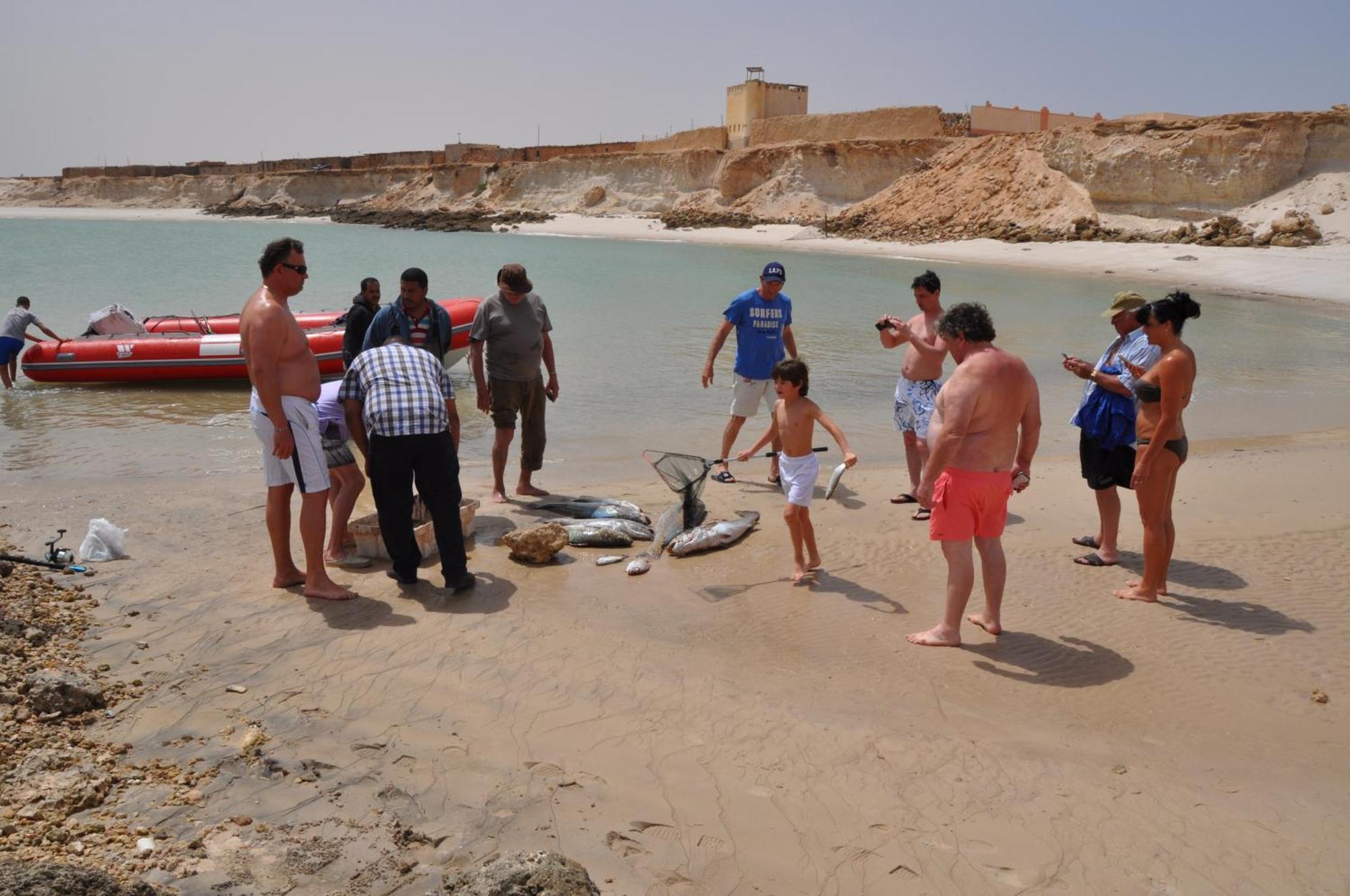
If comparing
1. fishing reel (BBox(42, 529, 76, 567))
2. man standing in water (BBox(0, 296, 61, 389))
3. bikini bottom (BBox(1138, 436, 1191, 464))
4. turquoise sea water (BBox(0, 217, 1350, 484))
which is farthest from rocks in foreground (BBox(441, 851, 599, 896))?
man standing in water (BBox(0, 296, 61, 389))

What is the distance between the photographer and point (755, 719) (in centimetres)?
380

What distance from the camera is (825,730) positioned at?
3713mm

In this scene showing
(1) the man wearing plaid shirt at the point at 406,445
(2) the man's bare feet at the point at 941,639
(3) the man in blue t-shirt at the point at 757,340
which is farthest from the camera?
(3) the man in blue t-shirt at the point at 757,340

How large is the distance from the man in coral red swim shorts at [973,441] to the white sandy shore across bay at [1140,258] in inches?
900

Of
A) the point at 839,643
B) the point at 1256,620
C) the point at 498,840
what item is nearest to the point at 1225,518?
the point at 1256,620

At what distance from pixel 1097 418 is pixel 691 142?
66.5 metres

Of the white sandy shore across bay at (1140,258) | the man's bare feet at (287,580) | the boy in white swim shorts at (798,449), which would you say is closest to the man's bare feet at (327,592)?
the man's bare feet at (287,580)

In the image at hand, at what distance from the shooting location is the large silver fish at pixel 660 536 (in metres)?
5.57

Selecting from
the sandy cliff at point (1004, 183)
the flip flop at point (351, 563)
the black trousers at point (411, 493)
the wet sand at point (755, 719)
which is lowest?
the wet sand at point (755, 719)

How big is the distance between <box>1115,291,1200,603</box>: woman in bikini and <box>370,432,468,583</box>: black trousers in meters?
3.50

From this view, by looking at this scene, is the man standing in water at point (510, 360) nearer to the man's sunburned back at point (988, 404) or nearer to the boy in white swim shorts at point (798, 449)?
the boy in white swim shorts at point (798, 449)

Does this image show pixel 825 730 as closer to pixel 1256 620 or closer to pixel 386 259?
pixel 1256 620

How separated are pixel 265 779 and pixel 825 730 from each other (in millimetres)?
2015

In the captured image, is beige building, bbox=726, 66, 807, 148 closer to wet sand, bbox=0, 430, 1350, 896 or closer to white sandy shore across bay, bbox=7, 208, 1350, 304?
white sandy shore across bay, bbox=7, 208, 1350, 304
